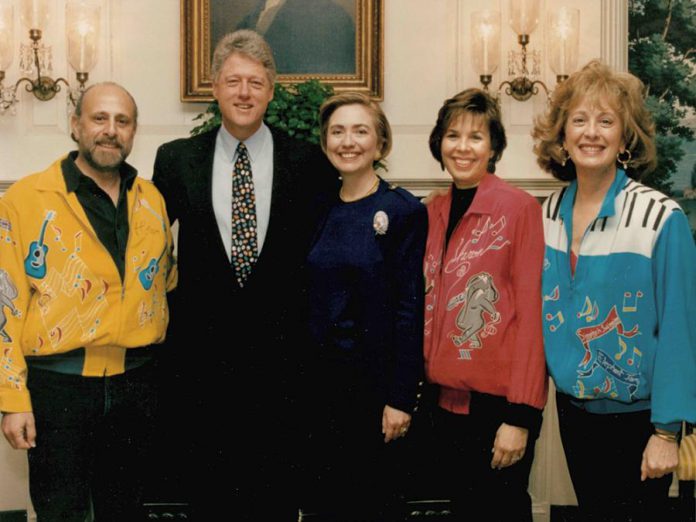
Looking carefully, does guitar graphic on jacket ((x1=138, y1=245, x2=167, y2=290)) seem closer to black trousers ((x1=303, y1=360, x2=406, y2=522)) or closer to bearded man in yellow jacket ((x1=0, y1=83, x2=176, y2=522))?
bearded man in yellow jacket ((x1=0, y1=83, x2=176, y2=522))

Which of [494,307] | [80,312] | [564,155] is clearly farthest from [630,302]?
[80,312]

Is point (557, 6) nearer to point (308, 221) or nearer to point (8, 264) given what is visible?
point (308, 221)

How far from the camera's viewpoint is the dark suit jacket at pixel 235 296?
2.44 meters

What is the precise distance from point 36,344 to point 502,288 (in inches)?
51.0

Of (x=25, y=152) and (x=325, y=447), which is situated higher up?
(x=25, y=152)

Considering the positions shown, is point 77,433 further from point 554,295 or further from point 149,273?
point 554,295

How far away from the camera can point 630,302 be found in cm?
195

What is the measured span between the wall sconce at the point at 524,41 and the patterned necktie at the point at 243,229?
5.42 ft

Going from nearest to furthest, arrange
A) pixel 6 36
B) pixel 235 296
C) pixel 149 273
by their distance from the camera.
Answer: pixel 149 273
pixel 235 296
pixel 6 36

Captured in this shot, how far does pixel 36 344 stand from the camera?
218cm

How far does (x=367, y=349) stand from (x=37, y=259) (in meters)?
0.96

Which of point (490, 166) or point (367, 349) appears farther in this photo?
point (490, 166)

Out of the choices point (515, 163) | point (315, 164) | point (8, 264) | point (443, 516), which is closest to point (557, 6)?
point (515, 163)

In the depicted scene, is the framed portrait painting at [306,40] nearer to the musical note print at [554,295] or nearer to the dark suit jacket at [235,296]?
the dark suit jacket at [235,296]
